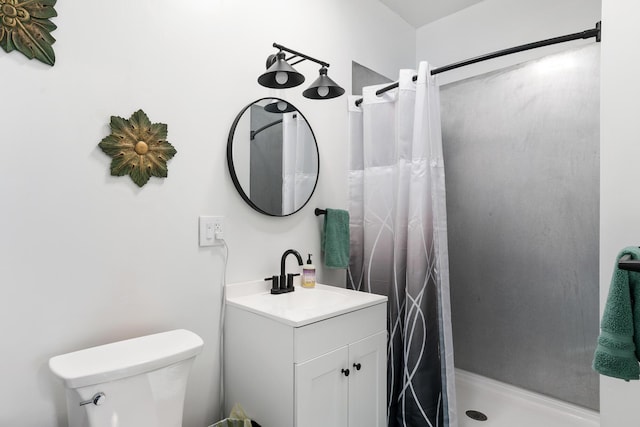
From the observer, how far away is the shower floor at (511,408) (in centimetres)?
202

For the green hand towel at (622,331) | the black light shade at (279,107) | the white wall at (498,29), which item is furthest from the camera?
the white wall at (498,29)

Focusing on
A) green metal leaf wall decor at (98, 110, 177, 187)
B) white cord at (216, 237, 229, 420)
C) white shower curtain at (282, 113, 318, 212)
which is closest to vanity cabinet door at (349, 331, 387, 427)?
white cord at (216, 237, 229, 420)

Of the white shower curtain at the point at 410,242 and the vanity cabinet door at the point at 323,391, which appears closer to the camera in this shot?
the vanity cabinet door at the point at 323,391

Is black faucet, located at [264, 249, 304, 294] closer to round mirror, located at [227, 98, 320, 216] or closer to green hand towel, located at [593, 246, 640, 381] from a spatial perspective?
round mirror, located at [227, 98, 320, 216]

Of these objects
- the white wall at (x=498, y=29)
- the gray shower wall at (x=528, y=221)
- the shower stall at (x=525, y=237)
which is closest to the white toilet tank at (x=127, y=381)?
the shower stall at (x=525, y=237)

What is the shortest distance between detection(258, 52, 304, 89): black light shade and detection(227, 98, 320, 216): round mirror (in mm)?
192

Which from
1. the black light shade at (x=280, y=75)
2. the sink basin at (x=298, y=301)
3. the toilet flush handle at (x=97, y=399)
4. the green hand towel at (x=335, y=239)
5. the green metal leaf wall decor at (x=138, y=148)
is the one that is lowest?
the toilet flush handle at (x=97, y=399)

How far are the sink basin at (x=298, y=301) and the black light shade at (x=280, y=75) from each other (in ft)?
3.10

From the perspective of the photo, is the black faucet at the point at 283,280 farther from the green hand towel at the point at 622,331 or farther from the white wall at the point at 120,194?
the green hand towel at the point at 622,331

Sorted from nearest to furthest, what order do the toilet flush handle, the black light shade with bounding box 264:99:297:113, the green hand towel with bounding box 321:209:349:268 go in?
1. the toilet flush handle
2. the black light shade with bounding box 264:99:297:113
3. the green hand towel with bounding box 321:209:349:268

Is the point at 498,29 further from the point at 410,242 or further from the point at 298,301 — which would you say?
the point at 298,301

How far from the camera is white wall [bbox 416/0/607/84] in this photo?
2.13 metres

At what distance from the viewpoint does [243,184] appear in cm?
167

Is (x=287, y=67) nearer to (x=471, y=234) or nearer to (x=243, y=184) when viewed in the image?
(x=243, y=184)
